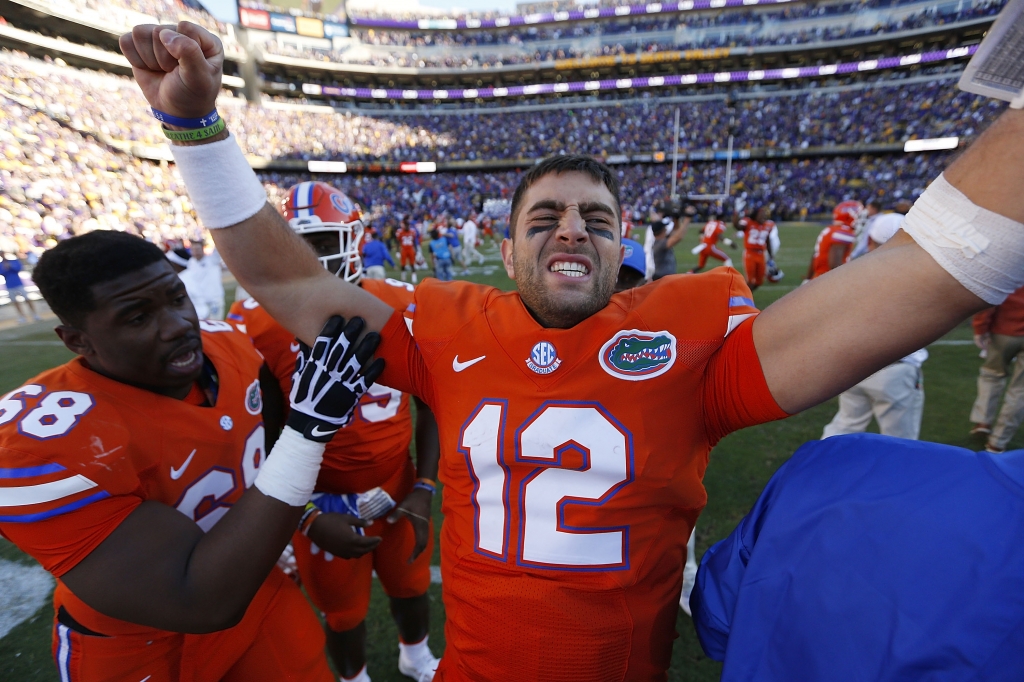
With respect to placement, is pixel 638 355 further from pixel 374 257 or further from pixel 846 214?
pixel 374 257

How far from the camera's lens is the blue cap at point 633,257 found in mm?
3535

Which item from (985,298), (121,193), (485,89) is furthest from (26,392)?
(485,89)

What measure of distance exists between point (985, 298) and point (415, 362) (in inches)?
56.7

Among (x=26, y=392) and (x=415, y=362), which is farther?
(x=415, y=362)

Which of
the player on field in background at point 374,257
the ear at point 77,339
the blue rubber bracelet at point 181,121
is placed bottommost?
the player on field in background at point 374,257

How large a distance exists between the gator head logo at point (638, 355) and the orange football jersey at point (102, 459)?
141 cm

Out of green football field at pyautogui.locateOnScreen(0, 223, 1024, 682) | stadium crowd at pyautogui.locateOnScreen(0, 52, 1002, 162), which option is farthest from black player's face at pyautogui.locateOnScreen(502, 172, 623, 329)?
stadium crowd at pyautogui.locateOnScreen(0, 52, 1002, 162)

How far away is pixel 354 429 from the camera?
2516mm

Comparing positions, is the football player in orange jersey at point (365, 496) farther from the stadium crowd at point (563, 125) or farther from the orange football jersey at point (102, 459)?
the stadium crowd at point (563, 125)

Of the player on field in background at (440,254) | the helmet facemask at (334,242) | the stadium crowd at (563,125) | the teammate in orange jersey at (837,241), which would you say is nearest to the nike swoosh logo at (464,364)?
the helmet facemask at (334,242)

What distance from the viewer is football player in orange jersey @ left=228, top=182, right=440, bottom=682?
252 cm

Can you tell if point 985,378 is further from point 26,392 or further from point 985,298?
point 26,392

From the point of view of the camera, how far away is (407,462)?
294 cm

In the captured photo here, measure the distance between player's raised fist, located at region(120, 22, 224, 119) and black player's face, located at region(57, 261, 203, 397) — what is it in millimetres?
634
